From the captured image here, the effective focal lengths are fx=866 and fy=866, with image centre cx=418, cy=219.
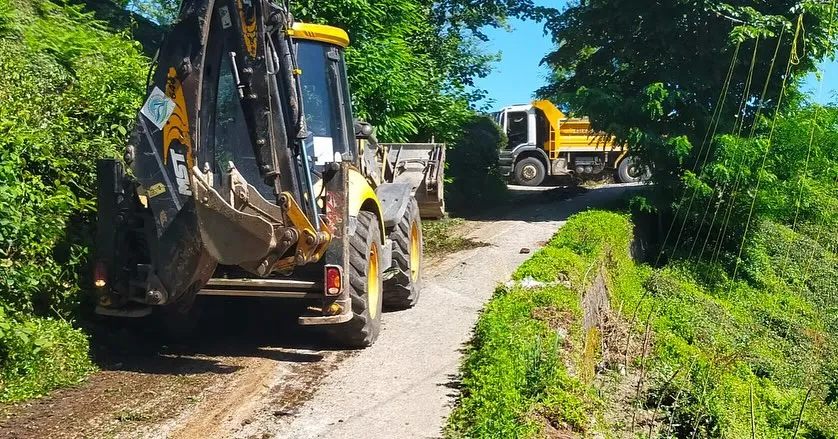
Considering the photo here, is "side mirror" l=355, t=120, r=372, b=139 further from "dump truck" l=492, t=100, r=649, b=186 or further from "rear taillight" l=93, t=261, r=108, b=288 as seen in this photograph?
"dump truck" l=492, t=100, r=649, b=186

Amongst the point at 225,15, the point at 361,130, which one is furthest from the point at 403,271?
the point at 225,15

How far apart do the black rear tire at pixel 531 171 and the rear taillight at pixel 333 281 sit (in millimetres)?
22192

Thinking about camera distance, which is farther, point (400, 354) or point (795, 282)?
point (795, 282)

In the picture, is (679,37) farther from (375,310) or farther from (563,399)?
(563,399)

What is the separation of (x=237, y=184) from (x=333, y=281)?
4.36ft

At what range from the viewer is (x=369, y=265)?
8109mm

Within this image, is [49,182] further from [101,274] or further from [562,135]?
[562,135]

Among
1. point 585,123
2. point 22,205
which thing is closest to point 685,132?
point 585,123

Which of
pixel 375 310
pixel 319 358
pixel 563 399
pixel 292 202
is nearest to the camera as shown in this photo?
pixel 563 399

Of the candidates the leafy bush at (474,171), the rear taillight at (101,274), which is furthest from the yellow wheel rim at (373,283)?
the leafy bush at (474,171)

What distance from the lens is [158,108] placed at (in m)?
6.63

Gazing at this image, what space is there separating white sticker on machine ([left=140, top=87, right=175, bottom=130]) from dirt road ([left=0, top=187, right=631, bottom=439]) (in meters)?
2.09

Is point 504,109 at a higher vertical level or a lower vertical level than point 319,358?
higher

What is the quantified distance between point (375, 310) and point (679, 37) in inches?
484
